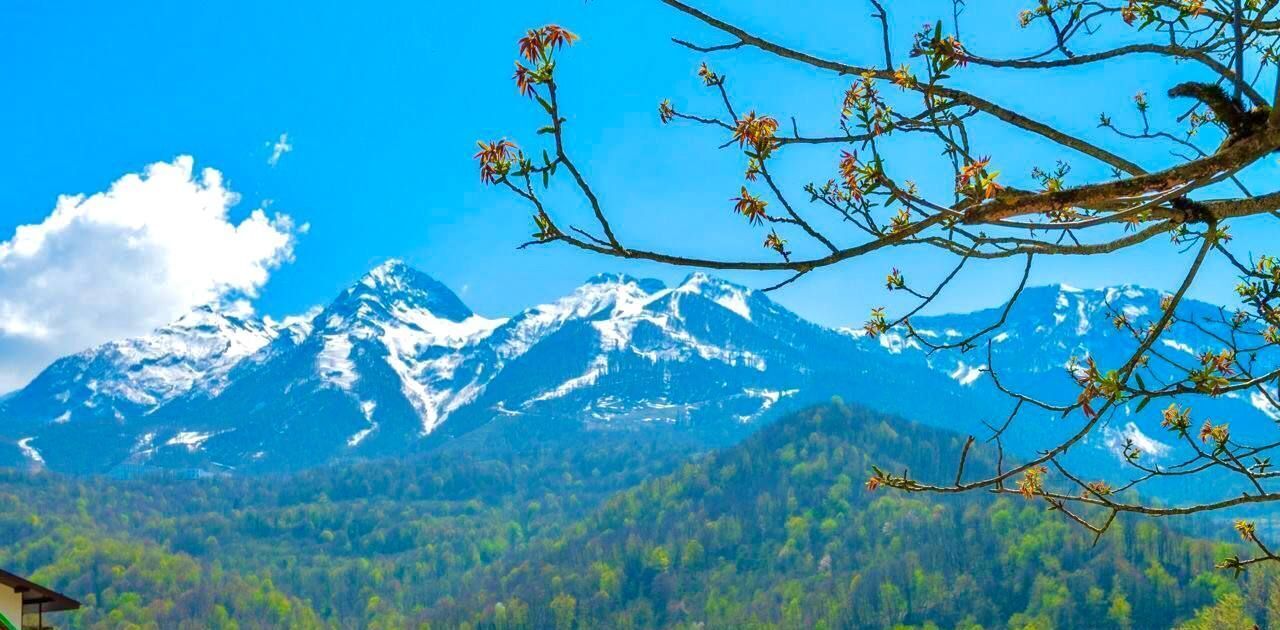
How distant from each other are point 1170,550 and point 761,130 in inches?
6038

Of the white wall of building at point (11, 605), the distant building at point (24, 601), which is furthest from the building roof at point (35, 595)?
the white wall of building at point (11, 605)

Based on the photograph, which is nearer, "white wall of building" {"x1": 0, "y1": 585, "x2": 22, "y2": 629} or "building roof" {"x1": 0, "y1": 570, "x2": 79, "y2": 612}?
"building roof" {"x1": 0, "y1": 570, "x2": 79, "y2": 612}

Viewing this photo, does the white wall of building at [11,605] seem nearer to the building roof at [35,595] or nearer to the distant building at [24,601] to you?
the distant building at [24,601]

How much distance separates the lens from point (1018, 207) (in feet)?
11.2

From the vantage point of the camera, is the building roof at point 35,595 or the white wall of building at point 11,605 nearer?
the building roof at point 35,595

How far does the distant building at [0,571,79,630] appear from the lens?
69.6 feet

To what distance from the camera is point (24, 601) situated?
72.8 feet

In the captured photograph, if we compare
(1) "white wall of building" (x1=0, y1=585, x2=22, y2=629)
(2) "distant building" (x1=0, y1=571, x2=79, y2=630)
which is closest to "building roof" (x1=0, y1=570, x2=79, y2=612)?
(2) "distant building" (x1=0, y1=571, x2=79, y2=630)

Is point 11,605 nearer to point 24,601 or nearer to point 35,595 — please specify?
point 24,601

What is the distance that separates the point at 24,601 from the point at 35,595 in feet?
0.96

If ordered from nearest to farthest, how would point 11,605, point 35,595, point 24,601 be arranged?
point 11,605
point 24,601
point 35,595

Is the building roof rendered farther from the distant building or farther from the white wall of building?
the white wall of building

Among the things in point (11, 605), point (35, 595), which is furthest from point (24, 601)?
point (11, 605)

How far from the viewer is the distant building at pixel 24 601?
21222 millimetres
